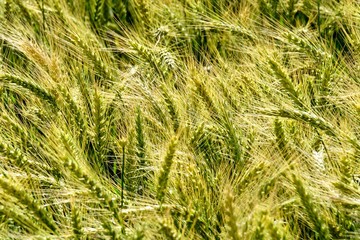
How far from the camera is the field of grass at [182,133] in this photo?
1714mm

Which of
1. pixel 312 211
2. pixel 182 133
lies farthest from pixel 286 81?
pixel 312 211

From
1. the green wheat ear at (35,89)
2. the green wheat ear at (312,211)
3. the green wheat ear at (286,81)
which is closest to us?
the green wheat ear at (312,211)

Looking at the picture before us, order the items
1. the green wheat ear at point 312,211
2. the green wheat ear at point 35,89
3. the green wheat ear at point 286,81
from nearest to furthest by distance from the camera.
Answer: the green wheat ear at point 312,211, the green wheat ear at point 286,81, the green wheat ear at point 35,89

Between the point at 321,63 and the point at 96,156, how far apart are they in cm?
78

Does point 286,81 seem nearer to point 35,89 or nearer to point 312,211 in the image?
point 312,211

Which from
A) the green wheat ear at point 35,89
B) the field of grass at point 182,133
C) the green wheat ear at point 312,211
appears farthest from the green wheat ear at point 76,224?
the green wheat ear at point 35,89

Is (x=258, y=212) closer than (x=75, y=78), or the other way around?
(x=258, y=212)

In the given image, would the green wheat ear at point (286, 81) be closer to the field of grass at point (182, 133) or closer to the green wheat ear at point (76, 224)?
the field of grass at point (182, 133)

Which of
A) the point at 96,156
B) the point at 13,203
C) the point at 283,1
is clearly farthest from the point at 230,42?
the point at 13,203

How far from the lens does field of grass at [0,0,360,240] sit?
5.62ft

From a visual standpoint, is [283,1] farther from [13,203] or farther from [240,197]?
[13,203]

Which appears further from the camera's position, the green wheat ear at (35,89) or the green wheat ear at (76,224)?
the green wheat ear at (35,89)

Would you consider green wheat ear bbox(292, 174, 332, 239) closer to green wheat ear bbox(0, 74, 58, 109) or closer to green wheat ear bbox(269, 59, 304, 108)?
green wheat ear bbox(269, 59, 304, 108)

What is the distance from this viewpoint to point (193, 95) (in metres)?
2.17
